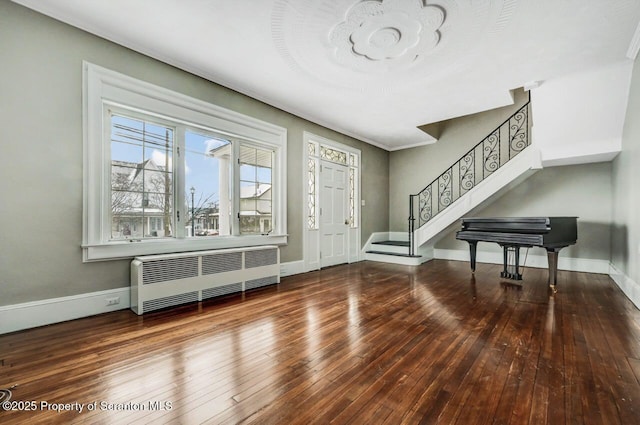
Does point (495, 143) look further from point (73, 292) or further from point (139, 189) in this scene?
point (73, 292)

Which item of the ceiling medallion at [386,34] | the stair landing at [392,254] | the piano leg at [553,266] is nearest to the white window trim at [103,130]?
the ceiling medallion at [386,34]

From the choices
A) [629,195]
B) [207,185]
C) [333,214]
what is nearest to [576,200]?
[629,195]

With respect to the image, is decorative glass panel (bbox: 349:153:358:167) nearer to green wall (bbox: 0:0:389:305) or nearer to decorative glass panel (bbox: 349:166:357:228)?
decorative glass panel (bbox: 349:166:357:228)

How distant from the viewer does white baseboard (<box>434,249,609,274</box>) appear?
5.00 metres

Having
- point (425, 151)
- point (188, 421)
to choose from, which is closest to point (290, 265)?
point (188, 421)

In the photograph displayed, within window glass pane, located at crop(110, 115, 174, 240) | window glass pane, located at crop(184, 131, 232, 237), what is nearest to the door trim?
window glass pane, located at crop(184, 131, 232, 237)

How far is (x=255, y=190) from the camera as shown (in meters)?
4.49

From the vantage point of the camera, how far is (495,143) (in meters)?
6.16

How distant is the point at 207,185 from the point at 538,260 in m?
6.30

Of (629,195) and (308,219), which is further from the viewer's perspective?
(308,219)

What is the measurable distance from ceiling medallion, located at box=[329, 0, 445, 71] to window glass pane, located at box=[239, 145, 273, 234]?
1948mm

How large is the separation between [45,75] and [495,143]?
24.4 ft

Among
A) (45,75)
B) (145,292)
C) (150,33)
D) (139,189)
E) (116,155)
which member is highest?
(150,33)

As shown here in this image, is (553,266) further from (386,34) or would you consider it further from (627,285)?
(386,34)
